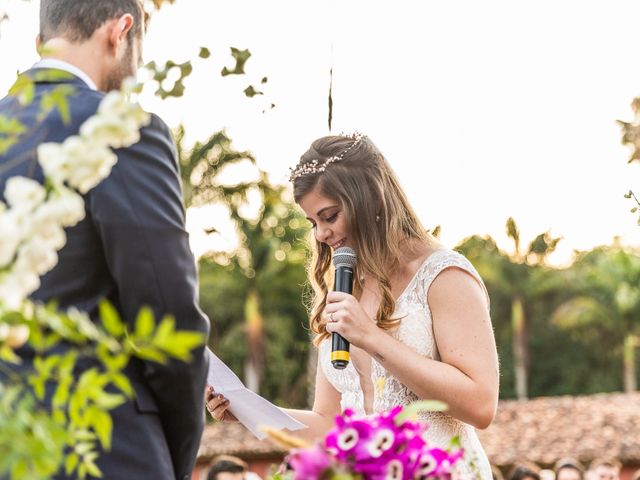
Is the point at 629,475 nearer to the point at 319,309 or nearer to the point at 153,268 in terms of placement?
the point at 319,309

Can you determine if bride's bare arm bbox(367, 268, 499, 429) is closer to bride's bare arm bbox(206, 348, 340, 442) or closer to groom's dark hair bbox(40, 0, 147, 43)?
bride's bare arm bbox(206, 348, 340, 442)

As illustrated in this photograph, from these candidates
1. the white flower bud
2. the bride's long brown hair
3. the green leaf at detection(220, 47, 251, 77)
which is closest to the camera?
the white flower bud

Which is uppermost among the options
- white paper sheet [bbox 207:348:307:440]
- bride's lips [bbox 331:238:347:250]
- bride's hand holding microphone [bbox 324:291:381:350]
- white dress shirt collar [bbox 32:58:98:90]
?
white dress shirt collar [bbox 32:58:98:90]

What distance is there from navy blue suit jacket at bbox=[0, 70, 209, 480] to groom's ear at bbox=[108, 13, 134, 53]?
12cm

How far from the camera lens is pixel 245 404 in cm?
310

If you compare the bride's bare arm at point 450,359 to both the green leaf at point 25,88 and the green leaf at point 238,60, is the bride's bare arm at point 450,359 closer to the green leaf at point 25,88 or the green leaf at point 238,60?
the green leaf at point 238,60

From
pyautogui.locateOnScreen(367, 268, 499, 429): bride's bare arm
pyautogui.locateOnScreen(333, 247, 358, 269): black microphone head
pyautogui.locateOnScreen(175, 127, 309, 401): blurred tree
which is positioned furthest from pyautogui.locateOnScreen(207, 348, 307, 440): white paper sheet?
pyautogui.locateOnScreen(175, 127, 309, 401): blurred tree

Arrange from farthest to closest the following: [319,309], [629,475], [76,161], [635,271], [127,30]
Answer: [635,271] < [629,475] < [319,309] < [127,30] < [76,161]

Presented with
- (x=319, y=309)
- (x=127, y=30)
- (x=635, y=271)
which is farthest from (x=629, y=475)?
(x=127, y=30)

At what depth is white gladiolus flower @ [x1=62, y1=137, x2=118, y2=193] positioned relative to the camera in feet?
3.76

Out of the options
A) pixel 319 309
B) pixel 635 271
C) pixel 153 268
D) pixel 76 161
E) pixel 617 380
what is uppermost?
pixel 76 161

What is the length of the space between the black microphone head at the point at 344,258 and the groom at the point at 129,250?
122cm

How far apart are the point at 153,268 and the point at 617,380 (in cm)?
4439

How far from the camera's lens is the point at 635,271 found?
41.6 m
